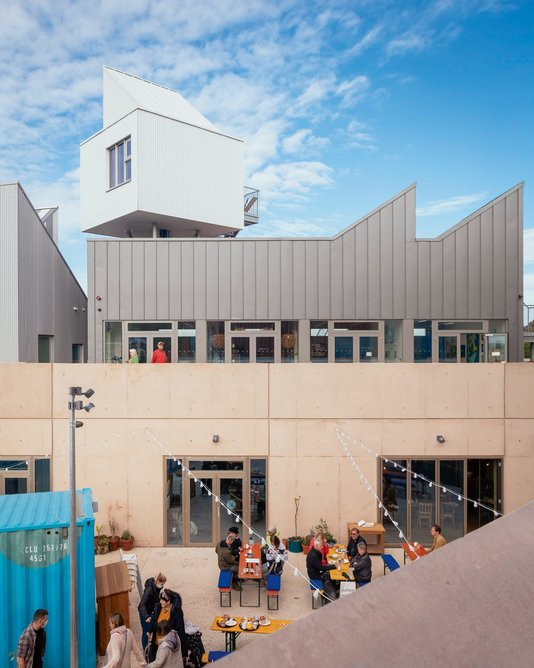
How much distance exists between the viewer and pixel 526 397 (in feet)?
46.1

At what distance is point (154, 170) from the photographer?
19.4m

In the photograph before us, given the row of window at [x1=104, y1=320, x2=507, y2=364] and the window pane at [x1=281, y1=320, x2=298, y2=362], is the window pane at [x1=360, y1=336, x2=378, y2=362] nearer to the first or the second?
the row of window at [x1=104, y1=320, x2=507, y2=364]

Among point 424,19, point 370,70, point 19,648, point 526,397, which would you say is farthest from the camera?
point 370,70

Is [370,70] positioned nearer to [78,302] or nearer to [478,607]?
[78,302]

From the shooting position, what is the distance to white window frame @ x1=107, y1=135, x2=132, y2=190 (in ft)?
64.0

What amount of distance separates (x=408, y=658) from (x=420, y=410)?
45.8ft

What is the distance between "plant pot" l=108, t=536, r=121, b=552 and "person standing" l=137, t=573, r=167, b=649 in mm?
4937

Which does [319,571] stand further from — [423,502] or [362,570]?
[423,502]

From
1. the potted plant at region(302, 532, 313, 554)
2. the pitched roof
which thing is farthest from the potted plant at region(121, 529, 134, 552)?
the pitched roof

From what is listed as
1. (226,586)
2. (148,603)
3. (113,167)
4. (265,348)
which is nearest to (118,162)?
(113,167)

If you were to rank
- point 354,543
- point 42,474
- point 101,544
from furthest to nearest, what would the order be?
1. point 42,474
2. point 101,544
3. point 354,543

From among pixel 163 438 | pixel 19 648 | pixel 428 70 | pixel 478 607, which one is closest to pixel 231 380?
pixel 163 438

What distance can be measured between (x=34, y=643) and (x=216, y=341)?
35.0 ft

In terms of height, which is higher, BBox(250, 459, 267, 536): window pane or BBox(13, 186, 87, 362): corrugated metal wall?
BBox(13, 186, 87, 362): corrugated metal wall
